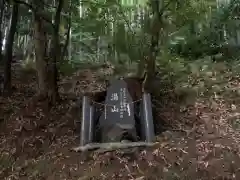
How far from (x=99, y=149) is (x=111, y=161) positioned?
0.92 feet

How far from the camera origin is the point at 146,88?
5.67 metres

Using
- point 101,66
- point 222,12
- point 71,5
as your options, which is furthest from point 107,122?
point 222,12

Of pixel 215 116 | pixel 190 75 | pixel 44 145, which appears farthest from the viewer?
pixel 190 75

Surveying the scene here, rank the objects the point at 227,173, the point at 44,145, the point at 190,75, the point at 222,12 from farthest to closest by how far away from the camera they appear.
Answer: the point at 222,12 < the point at 190,75 < the point at 44,145 < the point at 227,173

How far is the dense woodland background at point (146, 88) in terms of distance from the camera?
4230mm

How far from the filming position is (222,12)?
9.11m

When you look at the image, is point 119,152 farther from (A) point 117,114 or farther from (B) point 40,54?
(B) point 40,54

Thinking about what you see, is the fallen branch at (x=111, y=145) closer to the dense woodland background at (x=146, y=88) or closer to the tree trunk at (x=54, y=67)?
the dense woodland background at (x=146, y=88)

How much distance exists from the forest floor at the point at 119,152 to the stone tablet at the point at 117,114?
0.41m

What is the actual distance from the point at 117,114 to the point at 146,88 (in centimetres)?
95

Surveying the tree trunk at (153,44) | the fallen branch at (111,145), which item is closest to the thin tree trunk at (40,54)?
the fallen branch at (111,145)

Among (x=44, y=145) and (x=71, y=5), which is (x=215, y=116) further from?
(x=71, y=5)

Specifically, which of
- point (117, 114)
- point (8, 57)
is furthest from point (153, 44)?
point (8, 57)

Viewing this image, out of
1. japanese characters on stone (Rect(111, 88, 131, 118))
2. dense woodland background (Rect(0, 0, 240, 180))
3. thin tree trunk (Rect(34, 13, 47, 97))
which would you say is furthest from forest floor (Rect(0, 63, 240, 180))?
japanese characters on stone (Rect(111, 88, 131, 118))
